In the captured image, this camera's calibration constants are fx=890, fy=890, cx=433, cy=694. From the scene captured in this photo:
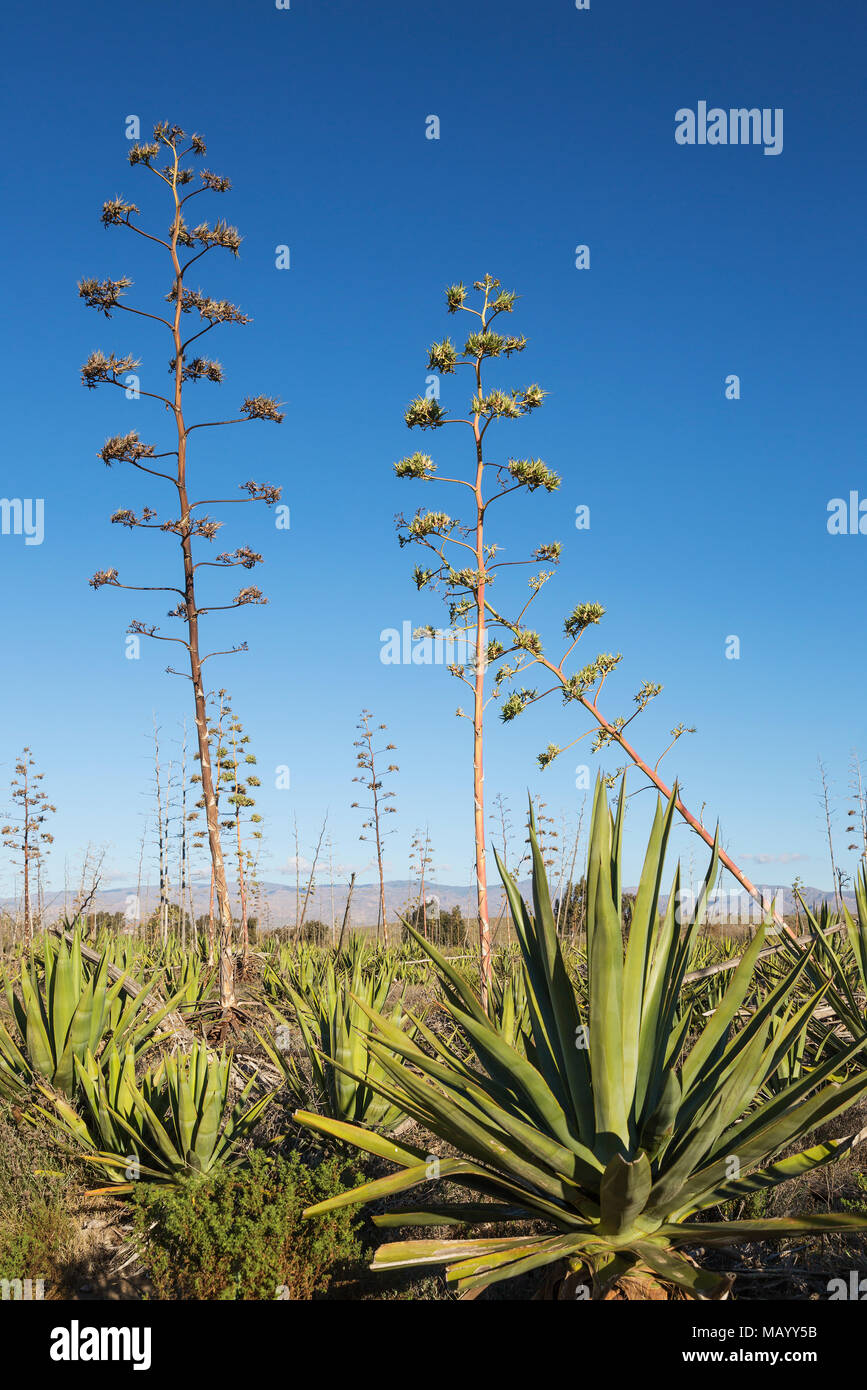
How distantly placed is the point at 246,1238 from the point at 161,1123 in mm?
1365

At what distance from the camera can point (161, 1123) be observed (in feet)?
15.7

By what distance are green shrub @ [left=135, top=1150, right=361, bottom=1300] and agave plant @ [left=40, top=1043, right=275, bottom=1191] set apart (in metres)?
0.53

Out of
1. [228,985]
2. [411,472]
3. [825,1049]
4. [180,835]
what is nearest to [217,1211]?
[825,1049]

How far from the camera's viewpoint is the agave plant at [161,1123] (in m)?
4.73

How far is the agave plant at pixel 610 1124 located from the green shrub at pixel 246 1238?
1.46 meters

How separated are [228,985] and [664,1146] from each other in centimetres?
606

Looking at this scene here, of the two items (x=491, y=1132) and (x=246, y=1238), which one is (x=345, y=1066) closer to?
(x=246, y=1238)

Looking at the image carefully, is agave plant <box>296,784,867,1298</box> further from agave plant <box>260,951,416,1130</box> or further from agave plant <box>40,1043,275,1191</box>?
agave plant <box>260,951,416,1130</box>

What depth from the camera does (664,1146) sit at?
7.66ft

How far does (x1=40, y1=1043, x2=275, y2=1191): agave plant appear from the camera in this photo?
15.5ft

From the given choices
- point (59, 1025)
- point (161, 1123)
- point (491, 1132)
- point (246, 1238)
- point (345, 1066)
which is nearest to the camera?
point (491, 1132)

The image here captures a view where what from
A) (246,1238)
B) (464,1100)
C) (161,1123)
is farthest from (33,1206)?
(464,1100)

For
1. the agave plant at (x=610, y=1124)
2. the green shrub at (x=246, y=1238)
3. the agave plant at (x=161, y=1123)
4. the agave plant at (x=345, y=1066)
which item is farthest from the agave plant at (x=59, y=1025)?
the agave plant at (x=610, y=1124)
